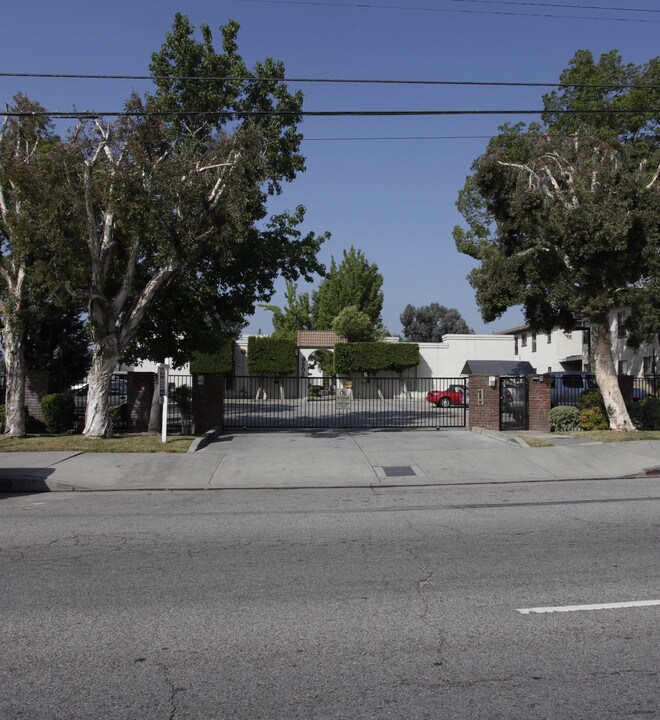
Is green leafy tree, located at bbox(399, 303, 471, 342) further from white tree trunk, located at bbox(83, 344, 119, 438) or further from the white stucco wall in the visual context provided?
white tree trunk, located at bbox(83, 344, 119, 438)

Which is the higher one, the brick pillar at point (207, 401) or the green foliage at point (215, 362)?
the green foliage at point (215, 362)

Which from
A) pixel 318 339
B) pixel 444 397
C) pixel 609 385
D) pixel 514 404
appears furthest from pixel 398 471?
pixel 318 339

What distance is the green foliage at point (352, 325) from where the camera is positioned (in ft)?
168

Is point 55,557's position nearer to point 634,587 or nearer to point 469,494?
point 634,587

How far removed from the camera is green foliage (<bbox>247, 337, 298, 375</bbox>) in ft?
148

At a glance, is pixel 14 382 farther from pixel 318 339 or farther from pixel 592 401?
pixel 318 339

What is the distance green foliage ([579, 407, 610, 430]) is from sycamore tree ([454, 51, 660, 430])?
738mm

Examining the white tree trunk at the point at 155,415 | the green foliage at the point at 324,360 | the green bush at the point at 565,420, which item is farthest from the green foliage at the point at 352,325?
the white tree trunk at the point at 155,415

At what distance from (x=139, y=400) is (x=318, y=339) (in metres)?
31.1

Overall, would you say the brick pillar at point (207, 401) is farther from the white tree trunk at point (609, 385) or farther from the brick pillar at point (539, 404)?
the white tree trunk at point (609, 385)

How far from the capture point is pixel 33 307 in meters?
17.2

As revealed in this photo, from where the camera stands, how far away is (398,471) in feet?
46.5

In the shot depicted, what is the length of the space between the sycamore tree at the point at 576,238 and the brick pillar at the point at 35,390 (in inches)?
489

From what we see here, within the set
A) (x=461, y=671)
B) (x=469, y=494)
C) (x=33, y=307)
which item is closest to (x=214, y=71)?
(x=33, y=307)
